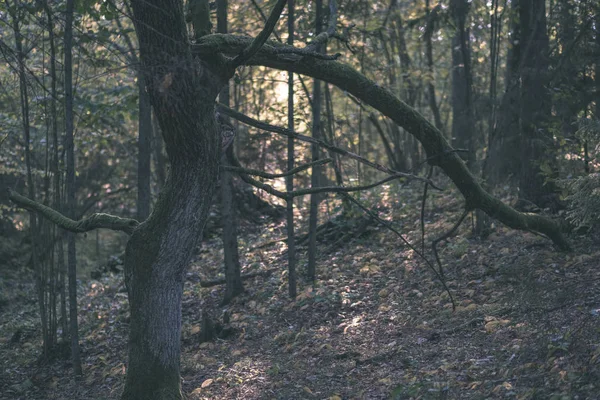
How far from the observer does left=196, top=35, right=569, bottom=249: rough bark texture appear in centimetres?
697

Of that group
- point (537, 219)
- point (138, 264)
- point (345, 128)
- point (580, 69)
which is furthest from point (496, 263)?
point (345, 128)

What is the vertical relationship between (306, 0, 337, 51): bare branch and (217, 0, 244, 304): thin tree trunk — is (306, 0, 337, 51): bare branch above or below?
above

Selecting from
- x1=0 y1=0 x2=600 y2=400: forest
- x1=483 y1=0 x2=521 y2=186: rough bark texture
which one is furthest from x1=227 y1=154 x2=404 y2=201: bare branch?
x1=483 y1=0 x2=521 y2=186: rough bark texture

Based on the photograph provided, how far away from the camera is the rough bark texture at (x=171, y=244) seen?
19.5ft

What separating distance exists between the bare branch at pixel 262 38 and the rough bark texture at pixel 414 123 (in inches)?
18.7

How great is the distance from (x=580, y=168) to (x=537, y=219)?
1457mm

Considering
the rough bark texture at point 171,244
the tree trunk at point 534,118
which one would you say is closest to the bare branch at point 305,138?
the rough bark texture at point 171,244

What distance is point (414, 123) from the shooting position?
A: 794 centimetres

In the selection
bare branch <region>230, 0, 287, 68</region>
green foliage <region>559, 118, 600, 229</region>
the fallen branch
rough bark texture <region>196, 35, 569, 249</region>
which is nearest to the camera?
bare branch <region>230, 0, 287, 68</region>

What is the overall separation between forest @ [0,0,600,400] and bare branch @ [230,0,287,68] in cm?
2

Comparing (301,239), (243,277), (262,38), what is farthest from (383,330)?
(301,239)

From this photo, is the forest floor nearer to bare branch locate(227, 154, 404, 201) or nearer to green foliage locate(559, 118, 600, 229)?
green foliage locate(559, 118, 600, 229)

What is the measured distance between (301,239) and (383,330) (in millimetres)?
5333

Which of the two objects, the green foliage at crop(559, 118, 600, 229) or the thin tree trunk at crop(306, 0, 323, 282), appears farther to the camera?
the thin tree trunk at crop(306, 0, 323, 282)
